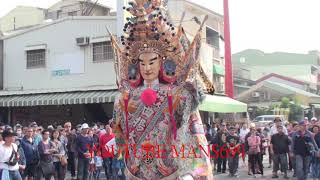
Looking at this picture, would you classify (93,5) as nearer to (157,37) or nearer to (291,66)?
(157,37)

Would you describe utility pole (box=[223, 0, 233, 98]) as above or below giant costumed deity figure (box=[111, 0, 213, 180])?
above

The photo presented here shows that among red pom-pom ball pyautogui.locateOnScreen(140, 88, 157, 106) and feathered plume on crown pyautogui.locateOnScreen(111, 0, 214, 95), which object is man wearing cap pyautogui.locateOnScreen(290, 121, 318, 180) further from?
red pom-pom ball pyautogui.locateOnScreen(140, 88, 157, 106)

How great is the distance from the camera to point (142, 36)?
5.09 metres

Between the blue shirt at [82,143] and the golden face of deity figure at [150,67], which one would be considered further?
the blue shirt at [82,143]

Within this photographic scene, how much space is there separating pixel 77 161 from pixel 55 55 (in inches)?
368

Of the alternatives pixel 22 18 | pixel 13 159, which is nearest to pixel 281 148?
pixel 13 159

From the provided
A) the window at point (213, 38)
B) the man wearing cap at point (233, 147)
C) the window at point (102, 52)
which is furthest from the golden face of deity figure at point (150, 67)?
the window at point (213, 38)

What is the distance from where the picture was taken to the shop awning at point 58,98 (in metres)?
18.7

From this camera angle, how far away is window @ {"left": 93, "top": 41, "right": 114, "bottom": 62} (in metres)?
20.0

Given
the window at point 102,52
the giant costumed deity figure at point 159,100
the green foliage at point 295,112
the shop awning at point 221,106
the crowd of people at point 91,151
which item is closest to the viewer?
the giant costumed deity figure at point 159,100

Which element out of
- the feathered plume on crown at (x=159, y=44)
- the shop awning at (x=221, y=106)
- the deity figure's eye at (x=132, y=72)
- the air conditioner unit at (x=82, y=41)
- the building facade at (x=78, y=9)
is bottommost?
the shop awning at (x=221, y=106)

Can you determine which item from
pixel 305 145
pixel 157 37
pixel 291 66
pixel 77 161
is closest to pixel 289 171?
pixel 305 145

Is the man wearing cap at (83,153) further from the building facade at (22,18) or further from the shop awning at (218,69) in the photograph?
the building facade at (22,18)

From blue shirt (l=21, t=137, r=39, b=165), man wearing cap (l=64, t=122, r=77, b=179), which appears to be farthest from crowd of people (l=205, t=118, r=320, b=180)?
blue shirt (l=21, t=137, r=39, b=165)
